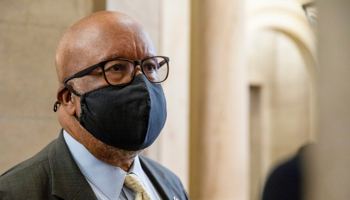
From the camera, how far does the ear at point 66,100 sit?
2.28 meters

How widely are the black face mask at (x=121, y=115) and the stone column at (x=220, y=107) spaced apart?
3107mm

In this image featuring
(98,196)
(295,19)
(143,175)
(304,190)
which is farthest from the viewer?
(295,19)

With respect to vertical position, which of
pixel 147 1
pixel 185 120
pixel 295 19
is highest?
pixel 295 19

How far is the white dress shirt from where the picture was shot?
2107 mm

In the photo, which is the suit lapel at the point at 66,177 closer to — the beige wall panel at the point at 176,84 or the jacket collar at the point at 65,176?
the jacket collar at the point at 65,176

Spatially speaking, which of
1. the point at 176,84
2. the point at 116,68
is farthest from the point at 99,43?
the point at 176,84

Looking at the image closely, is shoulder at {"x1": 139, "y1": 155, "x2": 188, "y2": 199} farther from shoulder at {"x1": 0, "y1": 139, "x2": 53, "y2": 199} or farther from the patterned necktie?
shoulder at {"x1": 0, "y1": 139, "x2": 53, "y2": 199}

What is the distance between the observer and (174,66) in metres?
4.53

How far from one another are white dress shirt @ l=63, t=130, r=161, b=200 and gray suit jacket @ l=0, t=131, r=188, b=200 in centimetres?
6

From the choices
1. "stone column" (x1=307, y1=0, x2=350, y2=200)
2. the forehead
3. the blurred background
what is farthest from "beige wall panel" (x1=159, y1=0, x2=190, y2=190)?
"stone column" (x1=307, y1=0, x2=350, y2=200)

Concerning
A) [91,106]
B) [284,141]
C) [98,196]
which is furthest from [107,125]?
[284,141]

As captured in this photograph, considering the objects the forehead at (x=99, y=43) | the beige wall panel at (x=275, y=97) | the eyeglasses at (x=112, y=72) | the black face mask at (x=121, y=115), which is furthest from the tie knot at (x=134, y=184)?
the beige wall panel at (x=275, y=97)

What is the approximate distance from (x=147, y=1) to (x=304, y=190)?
11.3 feet

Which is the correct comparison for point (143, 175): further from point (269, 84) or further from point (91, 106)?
point (269, 84)
